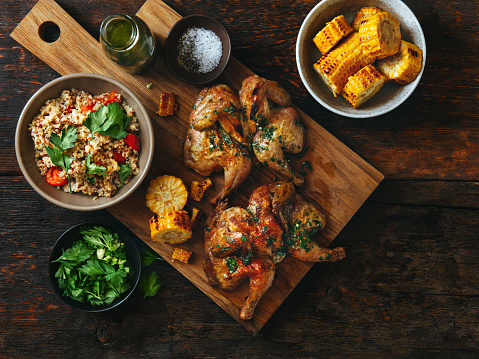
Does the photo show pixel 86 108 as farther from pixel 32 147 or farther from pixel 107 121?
pixel 32 147

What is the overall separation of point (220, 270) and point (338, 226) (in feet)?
3.61

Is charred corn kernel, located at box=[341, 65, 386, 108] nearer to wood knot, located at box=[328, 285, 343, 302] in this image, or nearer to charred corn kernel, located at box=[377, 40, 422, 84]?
charred corn kernel, located at box=[377, 40, 422, 84]

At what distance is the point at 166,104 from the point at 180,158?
0.48m

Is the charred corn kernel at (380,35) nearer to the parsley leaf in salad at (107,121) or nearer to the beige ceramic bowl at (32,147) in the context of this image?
the beige ceramic bowl at (32,147)

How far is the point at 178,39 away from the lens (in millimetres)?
3182

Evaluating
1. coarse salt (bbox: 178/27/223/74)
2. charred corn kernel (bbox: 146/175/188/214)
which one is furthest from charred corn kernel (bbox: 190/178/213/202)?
coarse salt (bbox: 178/27/223/74)

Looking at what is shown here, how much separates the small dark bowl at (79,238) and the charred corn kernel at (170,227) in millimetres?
272

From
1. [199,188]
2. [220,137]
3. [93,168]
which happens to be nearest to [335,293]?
[199,188]

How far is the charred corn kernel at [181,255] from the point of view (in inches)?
124

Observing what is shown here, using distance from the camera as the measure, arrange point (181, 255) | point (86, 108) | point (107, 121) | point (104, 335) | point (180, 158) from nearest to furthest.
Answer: point (107, 121), point (86, 108), point (181, 255), point (180, 158), point (104, 335)

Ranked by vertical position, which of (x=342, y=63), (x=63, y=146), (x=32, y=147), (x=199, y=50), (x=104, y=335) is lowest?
(x=104, y=335)

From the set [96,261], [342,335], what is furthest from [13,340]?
[342,335]

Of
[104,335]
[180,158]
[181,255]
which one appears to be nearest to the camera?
[181,255]

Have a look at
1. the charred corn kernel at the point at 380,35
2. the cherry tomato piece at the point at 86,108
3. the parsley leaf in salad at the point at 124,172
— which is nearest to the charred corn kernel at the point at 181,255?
the parsley leaf in salad at the point at 124,172
